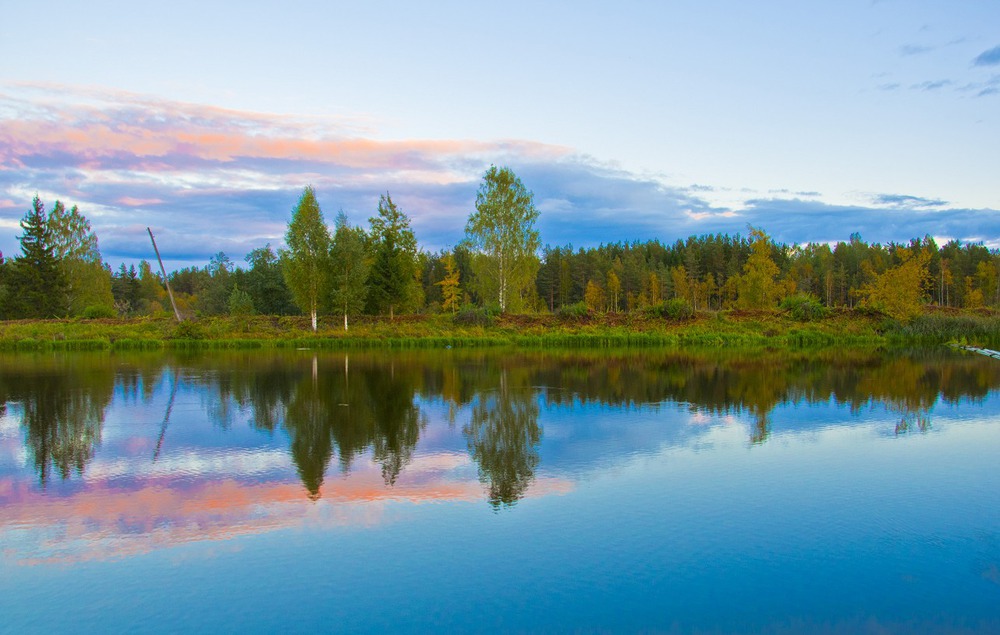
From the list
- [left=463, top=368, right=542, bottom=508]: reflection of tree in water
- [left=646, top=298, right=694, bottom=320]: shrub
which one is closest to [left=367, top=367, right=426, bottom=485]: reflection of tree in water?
[left=463, top=368, right=542, bottom=508]: reflection of tree in water

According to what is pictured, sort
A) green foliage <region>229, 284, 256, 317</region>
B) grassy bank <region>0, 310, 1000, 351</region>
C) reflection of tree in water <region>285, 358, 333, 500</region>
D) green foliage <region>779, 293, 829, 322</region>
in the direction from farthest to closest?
green foliage <region>229, 284, 256, 317</region> < green foliage <region>779, 293, 829, 322</region> < grassy bank <region>0, 310, 1000, 351</region> < reflection of tree in water <region>285, 358, 333, 500</region>

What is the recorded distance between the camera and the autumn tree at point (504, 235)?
4116 cm

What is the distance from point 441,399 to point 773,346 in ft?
73.6

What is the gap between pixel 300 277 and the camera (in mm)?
35344

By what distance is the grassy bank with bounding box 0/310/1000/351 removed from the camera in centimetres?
3216

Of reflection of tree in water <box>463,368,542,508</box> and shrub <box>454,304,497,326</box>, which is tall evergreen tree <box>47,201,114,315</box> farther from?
reflection of tree in water <box>463,368,542,508</box>

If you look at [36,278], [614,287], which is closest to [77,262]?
[36,278]

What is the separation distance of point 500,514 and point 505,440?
3.75m

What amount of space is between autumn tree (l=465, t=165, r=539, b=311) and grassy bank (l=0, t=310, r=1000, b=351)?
383 centimetres

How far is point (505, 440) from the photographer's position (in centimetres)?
1075

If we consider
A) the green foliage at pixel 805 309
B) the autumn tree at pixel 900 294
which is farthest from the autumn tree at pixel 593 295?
the autumn tree at pixel 900 294

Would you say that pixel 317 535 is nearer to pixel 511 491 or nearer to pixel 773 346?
pixel 511 491

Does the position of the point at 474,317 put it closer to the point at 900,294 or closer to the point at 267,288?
the point at 267,288

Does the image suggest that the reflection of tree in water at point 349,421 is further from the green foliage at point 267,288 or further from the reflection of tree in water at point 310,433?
the green foliage at point 267,288
